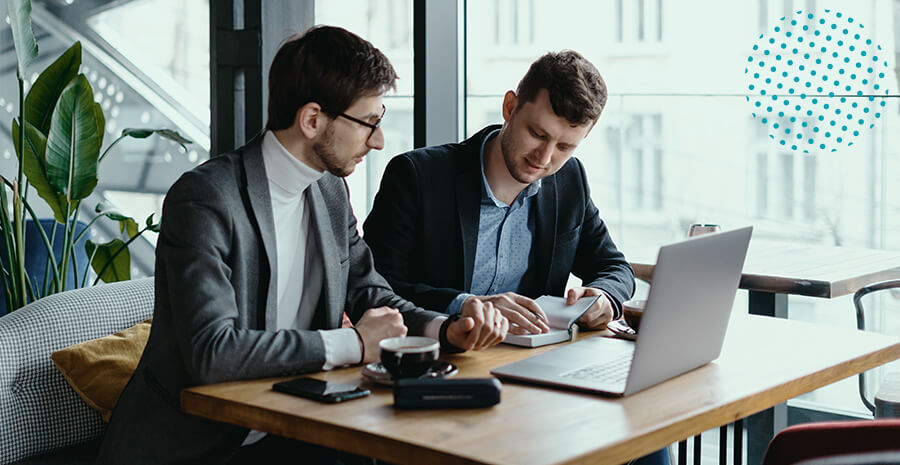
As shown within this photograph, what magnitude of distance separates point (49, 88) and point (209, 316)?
197 cm

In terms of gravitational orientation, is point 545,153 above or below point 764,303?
above

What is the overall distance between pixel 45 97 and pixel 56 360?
4.52 feet

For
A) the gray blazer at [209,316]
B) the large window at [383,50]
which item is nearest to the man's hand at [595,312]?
the gray blazer at [209,316]

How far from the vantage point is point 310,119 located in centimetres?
165

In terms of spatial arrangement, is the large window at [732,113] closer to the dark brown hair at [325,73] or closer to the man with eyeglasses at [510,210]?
the man with eyeglasses at [510,210]

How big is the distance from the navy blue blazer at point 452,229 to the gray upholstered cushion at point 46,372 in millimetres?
655

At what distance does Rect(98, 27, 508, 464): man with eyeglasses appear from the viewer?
1447mm

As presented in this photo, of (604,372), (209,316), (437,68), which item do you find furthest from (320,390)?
(437,68)

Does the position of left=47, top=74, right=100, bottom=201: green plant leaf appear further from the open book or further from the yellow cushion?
the open book

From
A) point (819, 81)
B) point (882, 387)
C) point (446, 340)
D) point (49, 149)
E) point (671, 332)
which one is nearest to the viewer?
point (671, 332)

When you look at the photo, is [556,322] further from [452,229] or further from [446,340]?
[452,229]

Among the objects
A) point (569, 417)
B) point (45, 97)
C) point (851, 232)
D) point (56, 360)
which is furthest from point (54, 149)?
point (851, 232)

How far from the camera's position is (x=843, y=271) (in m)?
Result: 2.55

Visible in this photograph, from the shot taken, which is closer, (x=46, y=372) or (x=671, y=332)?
(x=671, y=332)
